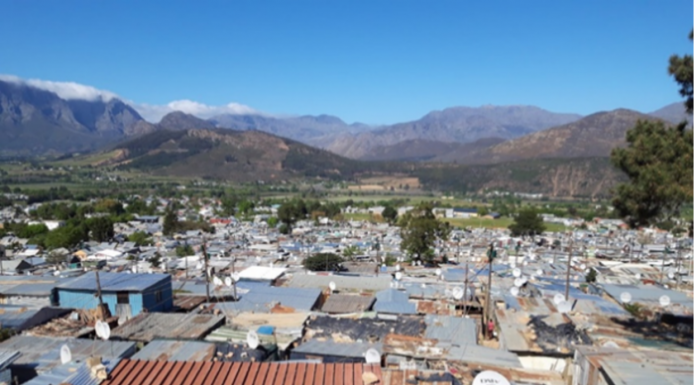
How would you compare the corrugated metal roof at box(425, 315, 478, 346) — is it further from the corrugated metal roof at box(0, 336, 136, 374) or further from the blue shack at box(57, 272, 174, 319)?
the blue shack at box(57, 272, 174, 319)

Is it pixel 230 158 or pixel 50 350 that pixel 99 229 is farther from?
pixel 230 158

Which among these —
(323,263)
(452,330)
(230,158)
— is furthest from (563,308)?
(230,158)

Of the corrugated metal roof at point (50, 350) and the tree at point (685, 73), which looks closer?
the tree at point (685, 73)

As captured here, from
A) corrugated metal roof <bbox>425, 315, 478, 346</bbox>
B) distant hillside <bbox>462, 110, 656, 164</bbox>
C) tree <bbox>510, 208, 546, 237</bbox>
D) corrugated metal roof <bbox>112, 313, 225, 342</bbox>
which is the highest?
distant hillside <bbox>462, 110, 656, 164</bbox>

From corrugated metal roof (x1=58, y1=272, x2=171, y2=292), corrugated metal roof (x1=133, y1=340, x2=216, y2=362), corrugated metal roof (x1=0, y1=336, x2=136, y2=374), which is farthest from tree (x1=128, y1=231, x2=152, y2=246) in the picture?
corrugated metal roof (x1=133, y1=340, x2=216, y2=362)

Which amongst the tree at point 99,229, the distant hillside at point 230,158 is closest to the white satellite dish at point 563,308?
the tree at point 99,229

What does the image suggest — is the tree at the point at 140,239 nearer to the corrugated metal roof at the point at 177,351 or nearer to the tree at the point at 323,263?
the tree at the point at 323,263
